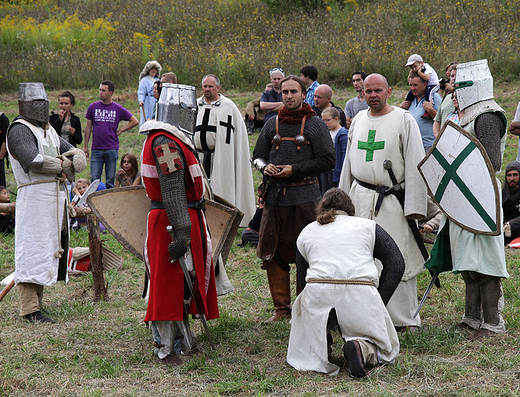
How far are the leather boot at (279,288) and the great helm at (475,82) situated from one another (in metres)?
1.82

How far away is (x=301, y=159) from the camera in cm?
489

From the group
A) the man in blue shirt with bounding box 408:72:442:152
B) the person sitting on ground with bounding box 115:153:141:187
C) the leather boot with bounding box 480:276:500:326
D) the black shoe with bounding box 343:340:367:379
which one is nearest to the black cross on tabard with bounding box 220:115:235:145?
the person sitting on ground with bounding box 115:153:141:187

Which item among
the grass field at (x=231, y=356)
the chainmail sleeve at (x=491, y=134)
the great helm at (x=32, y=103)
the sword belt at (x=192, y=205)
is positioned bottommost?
the grass field at (x=231, y=356)

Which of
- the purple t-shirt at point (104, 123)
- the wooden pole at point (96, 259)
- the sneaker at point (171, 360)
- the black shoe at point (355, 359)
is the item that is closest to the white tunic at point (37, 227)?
the wooden pole at point (96, 259)

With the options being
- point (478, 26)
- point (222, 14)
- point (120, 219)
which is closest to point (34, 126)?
point (120, 219)

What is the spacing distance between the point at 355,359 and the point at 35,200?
2.89 metres

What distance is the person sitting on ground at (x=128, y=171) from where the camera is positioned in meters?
8.58

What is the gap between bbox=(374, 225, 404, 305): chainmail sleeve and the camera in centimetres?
383

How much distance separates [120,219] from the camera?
14.8 feet

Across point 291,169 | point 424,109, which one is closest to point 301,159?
point 291,169

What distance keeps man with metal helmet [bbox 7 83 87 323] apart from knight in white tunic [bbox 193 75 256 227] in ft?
7.78

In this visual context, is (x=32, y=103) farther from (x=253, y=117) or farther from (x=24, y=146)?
(x=253, y=117)

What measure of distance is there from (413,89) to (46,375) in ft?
16.9

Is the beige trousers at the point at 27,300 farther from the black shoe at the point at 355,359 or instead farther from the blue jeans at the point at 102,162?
the blue jeans at the point at 102,162
